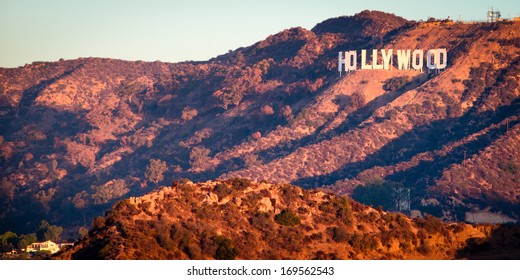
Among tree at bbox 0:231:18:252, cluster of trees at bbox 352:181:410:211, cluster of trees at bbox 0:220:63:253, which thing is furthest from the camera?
cluster of trees at bbox 352:181:410:211

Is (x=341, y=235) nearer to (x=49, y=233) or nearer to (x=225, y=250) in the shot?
(x=225, y=250)

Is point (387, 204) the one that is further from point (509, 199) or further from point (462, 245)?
point (462, 245)

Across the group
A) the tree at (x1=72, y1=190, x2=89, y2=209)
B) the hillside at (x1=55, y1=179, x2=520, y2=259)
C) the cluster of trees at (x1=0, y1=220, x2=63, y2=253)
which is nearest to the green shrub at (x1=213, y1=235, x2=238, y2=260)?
the hillside at (x1=55, y1=179, x2=520, y2=259)

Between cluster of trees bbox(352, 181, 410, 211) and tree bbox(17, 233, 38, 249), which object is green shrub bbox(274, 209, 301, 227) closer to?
tree bbox(17, 233, 38, 249)

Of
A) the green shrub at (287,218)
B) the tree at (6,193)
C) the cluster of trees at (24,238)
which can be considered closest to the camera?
A: the green shrub at (287,218)

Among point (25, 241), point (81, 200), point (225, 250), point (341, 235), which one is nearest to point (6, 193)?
point (81, 200)

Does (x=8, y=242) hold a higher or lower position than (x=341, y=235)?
lower

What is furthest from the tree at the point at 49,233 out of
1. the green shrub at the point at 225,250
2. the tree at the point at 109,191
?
the green shrub at the point at 225,250

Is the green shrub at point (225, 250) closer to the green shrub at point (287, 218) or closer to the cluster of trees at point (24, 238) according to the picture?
the green shrub at point (287, 218)
